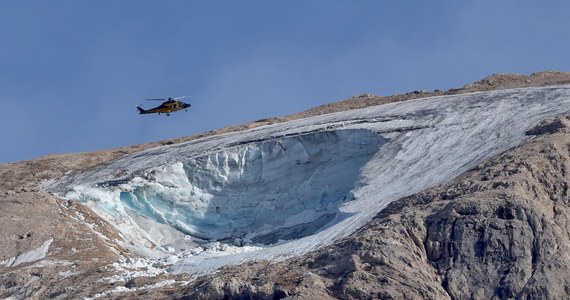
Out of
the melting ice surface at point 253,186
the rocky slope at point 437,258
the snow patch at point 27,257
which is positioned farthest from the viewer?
the melting ice surface at point 253,186

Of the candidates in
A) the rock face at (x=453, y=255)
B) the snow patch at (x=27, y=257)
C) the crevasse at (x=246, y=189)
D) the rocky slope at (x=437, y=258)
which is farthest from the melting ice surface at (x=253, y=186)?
the rock face at (x=453, y=255)

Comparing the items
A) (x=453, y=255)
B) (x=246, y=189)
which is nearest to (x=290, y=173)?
(x=246, y=189)

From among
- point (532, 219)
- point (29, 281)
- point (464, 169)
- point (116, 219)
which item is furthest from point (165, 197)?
point (532, 219)

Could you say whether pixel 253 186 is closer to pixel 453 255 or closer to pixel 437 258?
pixel 437 258

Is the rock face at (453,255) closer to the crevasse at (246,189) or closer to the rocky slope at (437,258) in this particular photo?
the rocky slope at (437,258)

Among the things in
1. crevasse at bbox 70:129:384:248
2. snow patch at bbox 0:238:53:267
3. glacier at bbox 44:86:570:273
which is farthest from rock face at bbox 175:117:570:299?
crevasse at bbox 70:129:384:248

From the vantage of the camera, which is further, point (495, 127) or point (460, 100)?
point (460, 100)

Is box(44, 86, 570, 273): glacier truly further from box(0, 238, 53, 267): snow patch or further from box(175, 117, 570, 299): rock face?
box(175, 117, 570, 299): rock face

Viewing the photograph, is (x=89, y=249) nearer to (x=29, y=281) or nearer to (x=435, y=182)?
(x=29, y=281)
